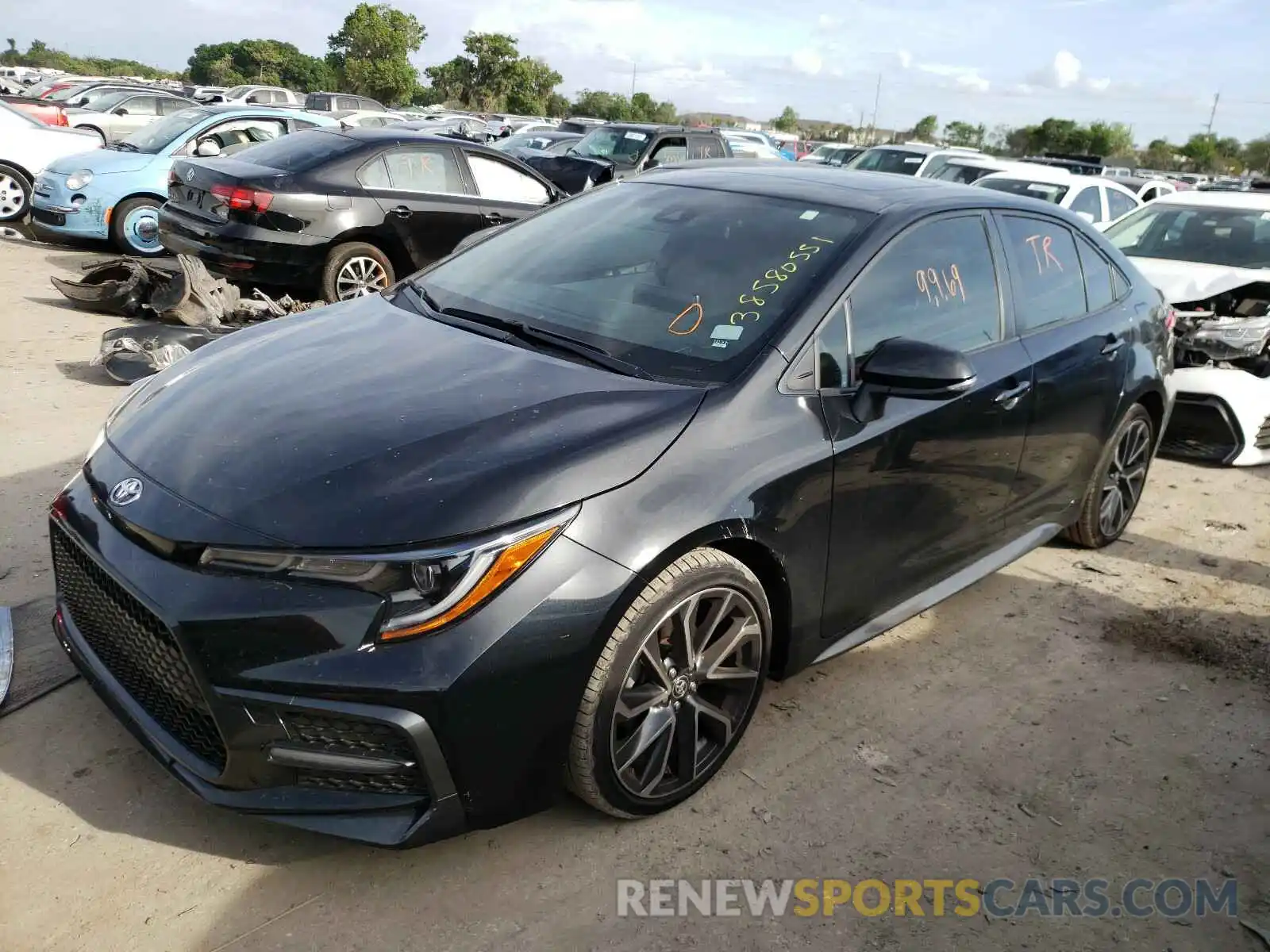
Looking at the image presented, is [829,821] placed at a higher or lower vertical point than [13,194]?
lower

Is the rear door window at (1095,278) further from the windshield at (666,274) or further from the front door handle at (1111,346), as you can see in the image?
the windshield at (666,274)

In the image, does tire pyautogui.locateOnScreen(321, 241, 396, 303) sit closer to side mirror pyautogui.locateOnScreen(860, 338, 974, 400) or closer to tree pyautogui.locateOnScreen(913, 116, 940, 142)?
side mirror pyautogui.locateOnScreen(860, 338, 974, 400)

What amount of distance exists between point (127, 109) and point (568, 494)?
21.6m

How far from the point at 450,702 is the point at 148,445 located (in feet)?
3.83

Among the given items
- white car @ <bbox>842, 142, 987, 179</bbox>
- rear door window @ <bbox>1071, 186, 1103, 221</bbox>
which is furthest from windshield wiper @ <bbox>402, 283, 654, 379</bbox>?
white car @ <bbox>842, 142, 987, 179</bbox>

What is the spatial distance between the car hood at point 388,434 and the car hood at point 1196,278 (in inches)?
203

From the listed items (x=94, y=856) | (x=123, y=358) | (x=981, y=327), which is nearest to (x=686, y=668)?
(x=94, y=856)

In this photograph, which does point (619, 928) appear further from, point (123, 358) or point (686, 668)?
point (123, 358)

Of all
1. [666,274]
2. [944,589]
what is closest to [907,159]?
[944,589]

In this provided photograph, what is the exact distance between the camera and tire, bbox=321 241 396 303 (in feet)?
25.1

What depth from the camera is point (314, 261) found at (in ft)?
25.0

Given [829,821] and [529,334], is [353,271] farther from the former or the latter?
[829,821]

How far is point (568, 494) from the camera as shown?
7.97ft

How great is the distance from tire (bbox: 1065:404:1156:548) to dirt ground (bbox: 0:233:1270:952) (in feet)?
1.68
